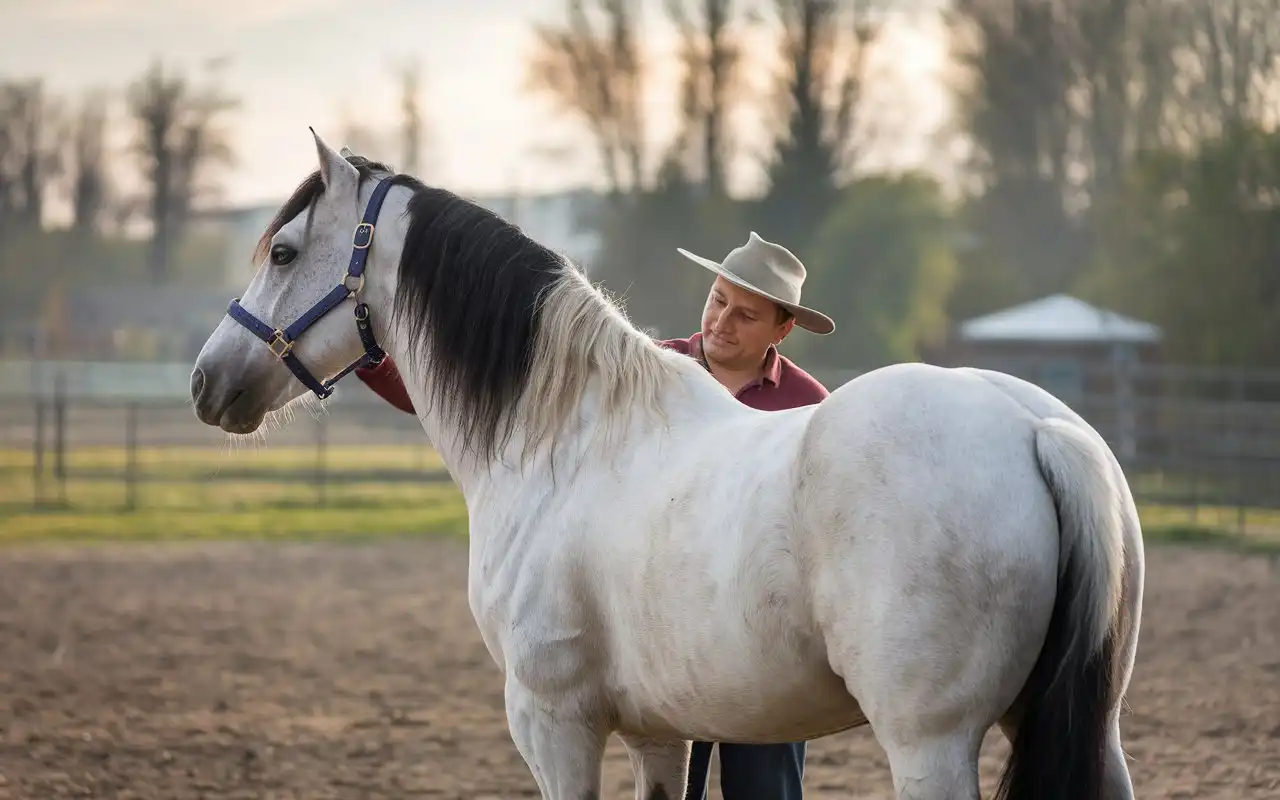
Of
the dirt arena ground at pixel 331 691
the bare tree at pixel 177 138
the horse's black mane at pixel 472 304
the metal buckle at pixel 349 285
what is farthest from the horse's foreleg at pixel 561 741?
the bare tree at pixel 177 138

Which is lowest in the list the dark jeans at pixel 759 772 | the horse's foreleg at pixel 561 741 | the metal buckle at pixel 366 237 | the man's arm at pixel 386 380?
the dark jeans at pixel 759 772

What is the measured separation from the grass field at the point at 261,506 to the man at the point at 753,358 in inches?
341

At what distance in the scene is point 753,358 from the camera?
3.48m

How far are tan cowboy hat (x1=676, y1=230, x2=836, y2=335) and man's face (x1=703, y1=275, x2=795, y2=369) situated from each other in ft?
0.11

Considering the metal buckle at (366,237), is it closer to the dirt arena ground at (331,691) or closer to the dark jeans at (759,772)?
the dark jeans at (759,772)

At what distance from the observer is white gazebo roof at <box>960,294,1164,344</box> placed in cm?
2147

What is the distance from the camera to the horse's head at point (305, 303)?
127 inches

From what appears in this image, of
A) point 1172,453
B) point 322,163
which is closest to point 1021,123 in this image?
point 1172,453

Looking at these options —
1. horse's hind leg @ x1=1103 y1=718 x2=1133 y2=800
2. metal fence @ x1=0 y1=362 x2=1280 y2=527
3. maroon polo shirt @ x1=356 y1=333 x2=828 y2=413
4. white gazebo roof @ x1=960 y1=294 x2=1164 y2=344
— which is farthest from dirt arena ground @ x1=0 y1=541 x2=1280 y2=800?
white gazebo roof @ x1=960 y1=294 x2=1164 y2=344

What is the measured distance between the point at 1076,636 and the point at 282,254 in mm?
1980

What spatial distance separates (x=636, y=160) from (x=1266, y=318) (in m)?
15.0

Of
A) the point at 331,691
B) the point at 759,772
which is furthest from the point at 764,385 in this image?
the point at 331,691

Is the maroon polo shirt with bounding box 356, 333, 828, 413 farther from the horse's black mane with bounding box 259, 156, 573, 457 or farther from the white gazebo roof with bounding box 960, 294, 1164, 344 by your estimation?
the white gazebo roof with bounding box 960, 294, 1164, 344

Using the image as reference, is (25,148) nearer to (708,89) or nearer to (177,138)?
(177,138)
